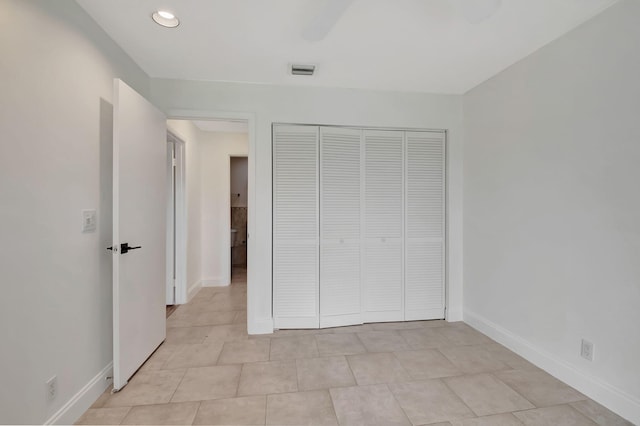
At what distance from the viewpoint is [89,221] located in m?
1.75

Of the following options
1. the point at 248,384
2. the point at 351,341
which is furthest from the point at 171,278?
the point at 351,341

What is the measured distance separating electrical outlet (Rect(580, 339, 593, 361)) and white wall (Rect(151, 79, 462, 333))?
47.7 inches

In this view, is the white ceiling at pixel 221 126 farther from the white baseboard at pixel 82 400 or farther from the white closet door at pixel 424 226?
the white baseboard at pixel 82 400

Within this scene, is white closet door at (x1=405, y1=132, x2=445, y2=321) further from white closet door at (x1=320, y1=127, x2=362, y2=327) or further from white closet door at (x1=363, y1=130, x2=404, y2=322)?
white closet door at (x1=320, y1=127, x2=362, y2=327)

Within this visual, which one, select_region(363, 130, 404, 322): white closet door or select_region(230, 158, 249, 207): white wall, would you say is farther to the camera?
select_region(230, 158, 249, 207): white wall

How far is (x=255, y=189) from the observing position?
8.87 ft

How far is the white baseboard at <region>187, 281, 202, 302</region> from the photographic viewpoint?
3664 mm

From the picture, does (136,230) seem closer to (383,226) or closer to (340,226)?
(340,226)

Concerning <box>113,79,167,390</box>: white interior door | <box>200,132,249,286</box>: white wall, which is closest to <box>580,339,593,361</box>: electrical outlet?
<box>113,79,167,390</box>: white interior door

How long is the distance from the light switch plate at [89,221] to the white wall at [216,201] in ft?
8.19

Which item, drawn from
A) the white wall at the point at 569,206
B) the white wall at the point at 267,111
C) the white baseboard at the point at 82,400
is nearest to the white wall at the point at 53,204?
the white baseboard at the point at 82,400

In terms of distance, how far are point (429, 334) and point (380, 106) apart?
2.36 m

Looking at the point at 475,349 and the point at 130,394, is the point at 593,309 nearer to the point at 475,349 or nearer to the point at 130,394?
the point at 475,349

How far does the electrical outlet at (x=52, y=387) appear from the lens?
142 centimetres
